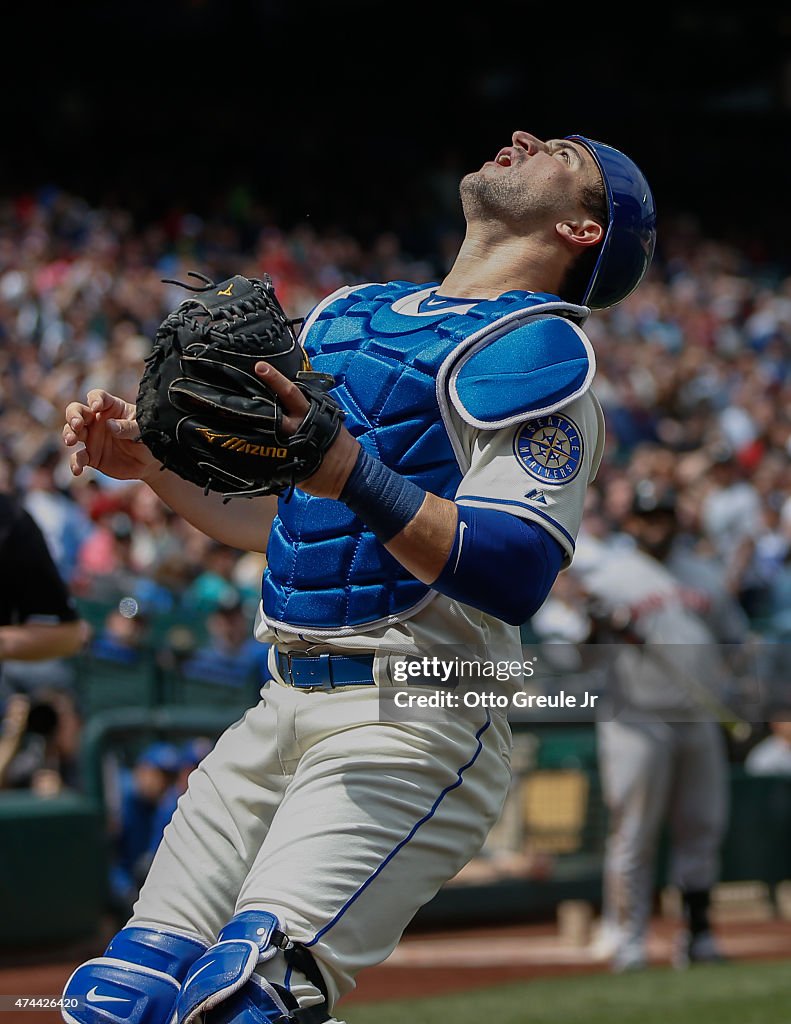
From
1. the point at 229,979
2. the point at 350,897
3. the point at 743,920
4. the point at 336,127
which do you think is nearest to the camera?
A: the point at 229,979

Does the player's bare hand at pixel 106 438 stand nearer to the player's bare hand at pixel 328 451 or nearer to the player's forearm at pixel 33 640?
the player's bare hand at pixel 328 451

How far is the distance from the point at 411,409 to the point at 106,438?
65 centimetres

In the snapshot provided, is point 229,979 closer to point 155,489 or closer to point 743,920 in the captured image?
point 155,489

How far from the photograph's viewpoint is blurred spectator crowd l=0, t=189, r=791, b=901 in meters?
8.73

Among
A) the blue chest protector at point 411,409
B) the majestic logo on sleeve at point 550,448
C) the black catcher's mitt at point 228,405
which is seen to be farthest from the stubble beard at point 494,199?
the black catcher's mitt at point 228,405

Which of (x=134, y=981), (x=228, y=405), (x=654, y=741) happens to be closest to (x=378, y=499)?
(x=228, y=405)

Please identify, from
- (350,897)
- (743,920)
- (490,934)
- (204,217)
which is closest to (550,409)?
(350,897)

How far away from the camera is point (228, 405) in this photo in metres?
2.31

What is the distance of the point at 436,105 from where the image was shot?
27.7 m

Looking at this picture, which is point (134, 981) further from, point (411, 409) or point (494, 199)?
point (494, 199)

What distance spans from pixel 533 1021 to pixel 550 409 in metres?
4.01

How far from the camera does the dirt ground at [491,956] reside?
22.5 ft

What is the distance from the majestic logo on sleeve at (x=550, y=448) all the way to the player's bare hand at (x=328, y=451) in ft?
1.04

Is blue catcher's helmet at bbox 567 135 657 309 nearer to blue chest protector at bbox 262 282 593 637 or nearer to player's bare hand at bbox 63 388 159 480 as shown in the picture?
blue chest protector at bbox 262 282 593 637
